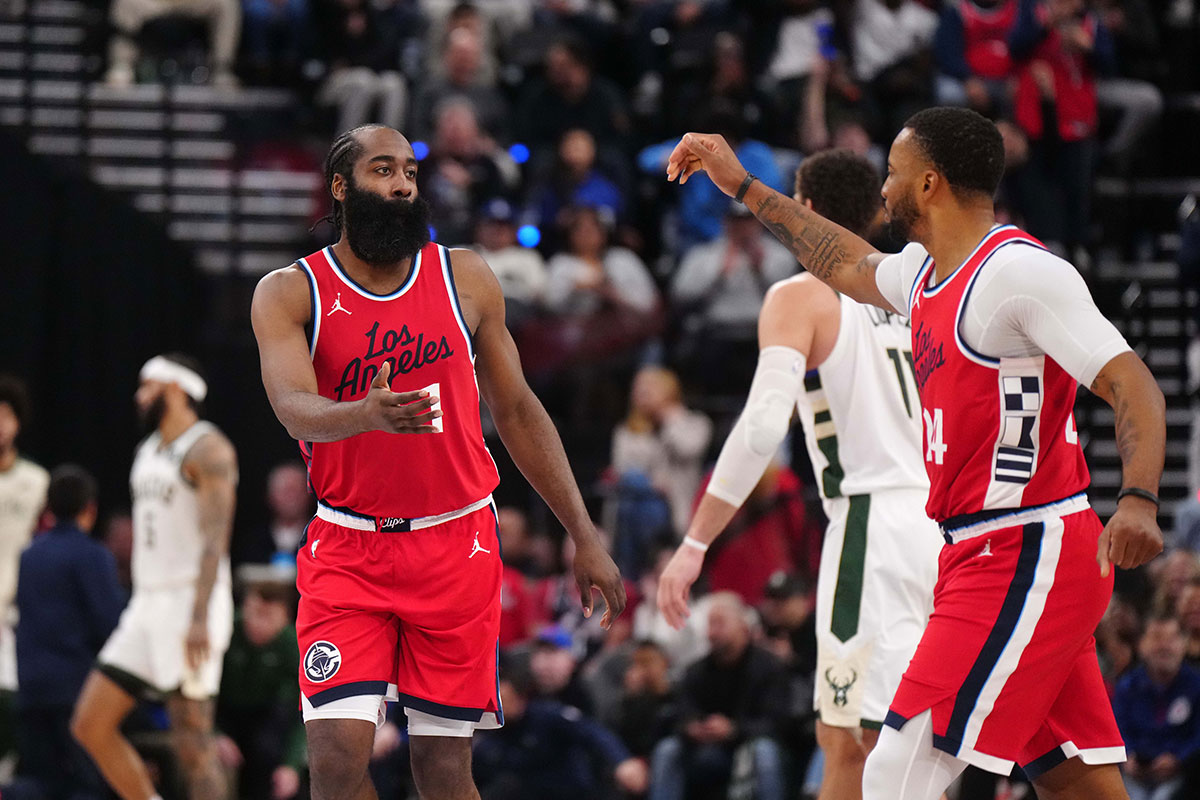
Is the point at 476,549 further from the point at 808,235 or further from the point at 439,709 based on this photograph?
the point at 808,235

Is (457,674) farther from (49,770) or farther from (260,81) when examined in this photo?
(260,81)

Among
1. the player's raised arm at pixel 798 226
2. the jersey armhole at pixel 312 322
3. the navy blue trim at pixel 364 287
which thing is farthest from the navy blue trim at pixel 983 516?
the jersey armhole at pixel 312 322

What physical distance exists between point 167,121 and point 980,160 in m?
10.3

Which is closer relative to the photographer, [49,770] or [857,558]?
[857,558]

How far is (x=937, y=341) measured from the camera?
4.43 metres

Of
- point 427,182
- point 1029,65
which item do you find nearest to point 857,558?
point 427,182

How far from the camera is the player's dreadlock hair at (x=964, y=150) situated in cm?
453

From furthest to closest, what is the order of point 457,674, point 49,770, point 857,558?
point 49,770 < point 857,558 < point 457,674

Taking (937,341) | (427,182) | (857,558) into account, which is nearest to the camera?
(937,341)

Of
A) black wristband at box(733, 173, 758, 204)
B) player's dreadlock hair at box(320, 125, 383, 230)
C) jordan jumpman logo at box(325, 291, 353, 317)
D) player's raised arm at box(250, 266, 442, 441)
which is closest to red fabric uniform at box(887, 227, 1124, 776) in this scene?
black wristband at box(733, 173, 758, 204)

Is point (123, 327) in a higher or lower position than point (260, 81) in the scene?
lower

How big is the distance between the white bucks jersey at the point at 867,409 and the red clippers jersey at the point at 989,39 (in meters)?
7.73

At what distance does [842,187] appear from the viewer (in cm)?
581

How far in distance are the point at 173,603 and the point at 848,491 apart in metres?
4.35
